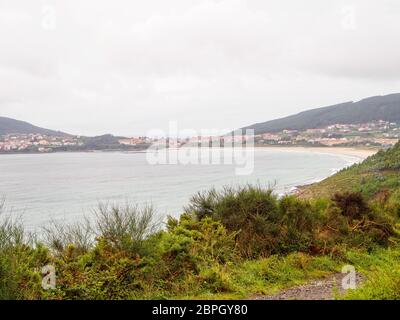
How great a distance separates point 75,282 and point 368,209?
8053 mm

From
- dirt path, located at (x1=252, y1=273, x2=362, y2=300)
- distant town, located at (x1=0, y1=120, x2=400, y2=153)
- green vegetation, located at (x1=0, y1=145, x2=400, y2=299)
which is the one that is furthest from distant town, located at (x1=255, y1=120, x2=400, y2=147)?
dirt path, located at (x1=252, y1=273, x2=362, y2=300)

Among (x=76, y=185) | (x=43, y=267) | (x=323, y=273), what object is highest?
(x=43, y=267)

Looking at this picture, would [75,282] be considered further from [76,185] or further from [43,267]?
[76,185]

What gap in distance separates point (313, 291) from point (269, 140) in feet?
590

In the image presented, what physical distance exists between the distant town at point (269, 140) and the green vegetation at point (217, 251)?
13442 cm

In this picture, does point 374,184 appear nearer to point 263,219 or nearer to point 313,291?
point 263,219

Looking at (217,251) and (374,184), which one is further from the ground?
(217,251)

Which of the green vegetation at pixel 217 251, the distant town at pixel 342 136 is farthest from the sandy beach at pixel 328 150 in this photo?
the green vegetation at pixel 217 251

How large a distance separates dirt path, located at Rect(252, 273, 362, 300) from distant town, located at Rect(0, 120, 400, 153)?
137 m

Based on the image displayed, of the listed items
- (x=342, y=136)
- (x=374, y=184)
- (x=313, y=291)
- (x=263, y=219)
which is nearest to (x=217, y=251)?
(x=263, y=219)

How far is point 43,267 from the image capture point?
8031 millimetres

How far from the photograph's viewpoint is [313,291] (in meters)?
8.07

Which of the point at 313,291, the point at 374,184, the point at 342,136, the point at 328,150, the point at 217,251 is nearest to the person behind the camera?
the point at 313,291
